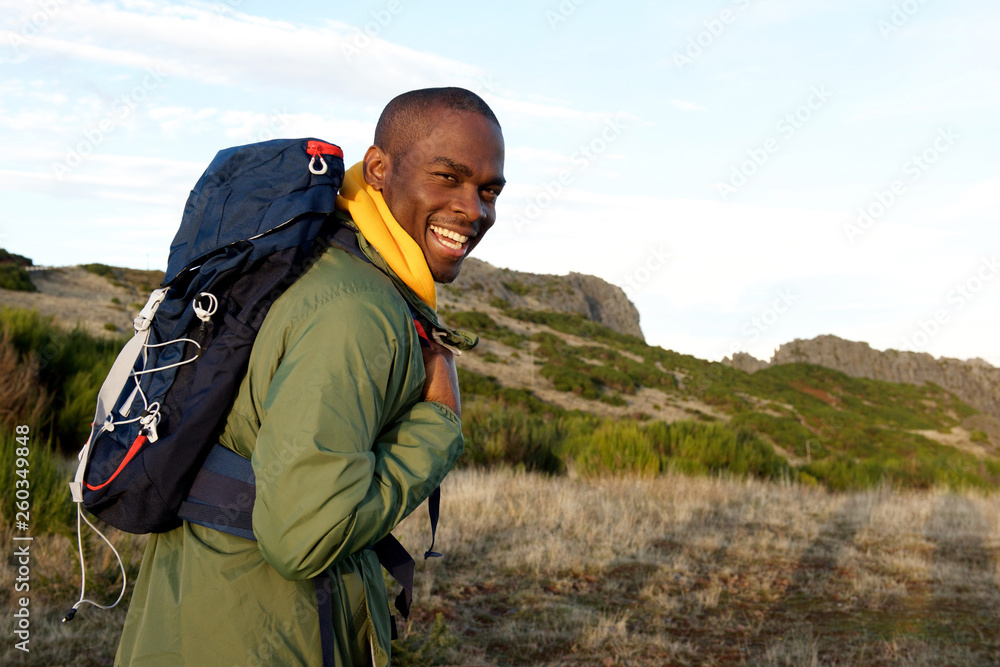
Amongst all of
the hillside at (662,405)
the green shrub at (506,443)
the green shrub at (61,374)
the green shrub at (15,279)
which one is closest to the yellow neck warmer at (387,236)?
the green shrub at (61,374)

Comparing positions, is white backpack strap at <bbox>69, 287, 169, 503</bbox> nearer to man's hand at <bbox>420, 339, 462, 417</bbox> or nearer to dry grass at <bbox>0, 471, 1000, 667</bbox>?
man's hand at <bbox>420, 339, 462, 417</bbox>

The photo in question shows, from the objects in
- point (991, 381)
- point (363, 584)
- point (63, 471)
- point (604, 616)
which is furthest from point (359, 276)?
point (991, 381)

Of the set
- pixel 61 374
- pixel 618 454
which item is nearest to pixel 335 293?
pixel 61 374

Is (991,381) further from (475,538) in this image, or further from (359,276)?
(359,276)

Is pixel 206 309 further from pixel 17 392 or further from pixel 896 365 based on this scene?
pixel 896 365

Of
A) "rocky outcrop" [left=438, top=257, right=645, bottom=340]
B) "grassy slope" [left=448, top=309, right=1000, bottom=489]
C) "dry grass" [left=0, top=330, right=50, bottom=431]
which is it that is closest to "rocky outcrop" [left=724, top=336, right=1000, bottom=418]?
"grassy slope" [left=448, top=309, right=1000, bottom=489]

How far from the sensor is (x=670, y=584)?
589 cm

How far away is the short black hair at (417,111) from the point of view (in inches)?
66.1

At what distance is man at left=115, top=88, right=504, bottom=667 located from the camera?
1266 mm

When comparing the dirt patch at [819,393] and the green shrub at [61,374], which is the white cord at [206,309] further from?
the dirt patch at [819,393]

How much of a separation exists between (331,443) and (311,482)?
7cm

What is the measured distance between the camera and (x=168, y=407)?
139 centimetres

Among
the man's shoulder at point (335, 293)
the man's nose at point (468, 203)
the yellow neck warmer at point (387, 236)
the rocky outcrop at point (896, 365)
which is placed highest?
the rocky outcrop at point (896, 365)

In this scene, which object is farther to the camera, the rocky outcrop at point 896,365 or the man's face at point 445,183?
the rocky outcrop at point 896,365
